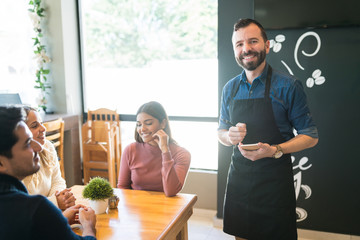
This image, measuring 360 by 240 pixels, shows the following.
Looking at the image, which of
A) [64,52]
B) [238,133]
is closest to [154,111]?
[238,133]

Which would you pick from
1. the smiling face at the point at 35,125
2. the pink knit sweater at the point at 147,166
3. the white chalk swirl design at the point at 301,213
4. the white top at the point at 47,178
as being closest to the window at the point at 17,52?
the white top at the point at 47,178

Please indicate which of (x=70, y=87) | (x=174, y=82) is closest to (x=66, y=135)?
(x=70, y=87)

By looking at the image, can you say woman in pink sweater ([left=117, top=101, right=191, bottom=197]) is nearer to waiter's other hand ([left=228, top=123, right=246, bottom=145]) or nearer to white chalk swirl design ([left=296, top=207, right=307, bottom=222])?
waiter's other hand ([left=228, top=123, right=246, bottom=145])

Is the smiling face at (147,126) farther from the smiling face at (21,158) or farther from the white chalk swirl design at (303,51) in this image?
the white chalk swirl design at (303,51)

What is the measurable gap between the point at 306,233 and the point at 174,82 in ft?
6.53

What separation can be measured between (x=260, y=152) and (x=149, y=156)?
2.39ft

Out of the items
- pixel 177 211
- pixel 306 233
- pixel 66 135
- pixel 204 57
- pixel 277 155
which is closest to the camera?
pixel 177 211

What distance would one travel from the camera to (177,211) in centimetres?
155

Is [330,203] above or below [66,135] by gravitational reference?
below

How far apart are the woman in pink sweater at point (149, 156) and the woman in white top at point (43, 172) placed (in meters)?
0.41

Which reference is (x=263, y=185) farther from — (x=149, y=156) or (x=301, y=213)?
(x=301, y=213)

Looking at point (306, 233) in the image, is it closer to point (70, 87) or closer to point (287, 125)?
point (287, 125)

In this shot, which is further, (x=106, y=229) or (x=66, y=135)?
(x=66, y=135)

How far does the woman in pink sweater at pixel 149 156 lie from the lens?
6.60ft
